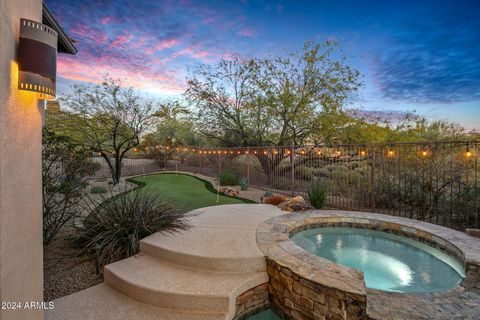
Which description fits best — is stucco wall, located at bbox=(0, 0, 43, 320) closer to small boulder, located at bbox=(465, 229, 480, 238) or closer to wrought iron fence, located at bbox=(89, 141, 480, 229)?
small boulder, located at bbox=(465, 229, 480, 238)

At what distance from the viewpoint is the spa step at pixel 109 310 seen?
7.77 ft

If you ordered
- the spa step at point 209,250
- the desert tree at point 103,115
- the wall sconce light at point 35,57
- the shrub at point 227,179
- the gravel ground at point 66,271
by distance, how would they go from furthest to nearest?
the desert tree at point 103,115 < the shrub at point 227,179 < the spa step at point 209,250 < the gravel ground at point 66,271 < the wall sconce light at point 35,57

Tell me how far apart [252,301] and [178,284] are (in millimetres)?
1027

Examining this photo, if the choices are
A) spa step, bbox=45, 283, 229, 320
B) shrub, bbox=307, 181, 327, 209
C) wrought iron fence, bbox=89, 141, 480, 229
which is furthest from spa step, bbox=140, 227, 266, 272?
wrought iron fence, bbox=89, 141, 480, 229

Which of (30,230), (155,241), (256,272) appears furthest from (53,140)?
(256,272)

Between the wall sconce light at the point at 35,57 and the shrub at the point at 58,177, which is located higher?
the wall sconce light at the point at 35,57

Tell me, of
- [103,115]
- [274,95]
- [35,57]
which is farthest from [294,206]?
[103,115]

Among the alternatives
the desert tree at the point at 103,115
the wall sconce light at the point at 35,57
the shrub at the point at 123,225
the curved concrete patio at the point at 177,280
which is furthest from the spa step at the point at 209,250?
the desert tree at the point at 103,115

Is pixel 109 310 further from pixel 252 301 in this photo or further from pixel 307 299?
pixel 307 299

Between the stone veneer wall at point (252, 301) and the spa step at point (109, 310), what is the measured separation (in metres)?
0.34

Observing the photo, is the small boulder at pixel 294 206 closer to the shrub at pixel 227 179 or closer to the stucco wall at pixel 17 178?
the shrub at pixel 227 179

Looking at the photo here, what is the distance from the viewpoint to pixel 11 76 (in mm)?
1356

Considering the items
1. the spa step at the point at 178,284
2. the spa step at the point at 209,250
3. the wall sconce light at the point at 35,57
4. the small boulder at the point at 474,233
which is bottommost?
the spa step at the point at 178,284

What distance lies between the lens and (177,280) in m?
2.78
